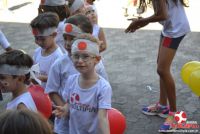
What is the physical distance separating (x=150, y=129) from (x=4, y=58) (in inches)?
80.5

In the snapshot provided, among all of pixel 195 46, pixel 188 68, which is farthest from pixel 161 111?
pixel 195 46

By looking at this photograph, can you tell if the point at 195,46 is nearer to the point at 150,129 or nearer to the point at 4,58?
the point at 150,129

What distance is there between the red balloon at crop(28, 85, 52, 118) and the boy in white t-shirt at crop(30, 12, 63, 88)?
0.18 meters

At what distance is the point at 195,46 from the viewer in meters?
6.97

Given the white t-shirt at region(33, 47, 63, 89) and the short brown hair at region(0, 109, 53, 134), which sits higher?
the short brown hair at region(0, 109, 53, 134)

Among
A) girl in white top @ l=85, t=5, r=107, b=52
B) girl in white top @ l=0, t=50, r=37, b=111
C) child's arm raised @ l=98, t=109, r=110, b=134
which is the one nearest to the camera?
child's arm raised @ l=98, t=109, r=110, b=134

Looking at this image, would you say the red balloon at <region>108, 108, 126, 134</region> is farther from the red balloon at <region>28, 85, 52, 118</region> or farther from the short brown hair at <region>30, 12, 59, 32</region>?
the short brown hair at <region>30, 12, 59, 32</region>

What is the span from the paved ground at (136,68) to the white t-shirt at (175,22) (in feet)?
3.62

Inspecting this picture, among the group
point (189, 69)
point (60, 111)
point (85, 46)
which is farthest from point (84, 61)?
point (189, 69)

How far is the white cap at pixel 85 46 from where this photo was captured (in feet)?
8.41

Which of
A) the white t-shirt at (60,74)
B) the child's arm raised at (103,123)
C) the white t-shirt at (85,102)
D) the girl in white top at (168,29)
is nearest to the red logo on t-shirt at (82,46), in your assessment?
the white t-shirt at (85,102)

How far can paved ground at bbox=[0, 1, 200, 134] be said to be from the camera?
4461 mm

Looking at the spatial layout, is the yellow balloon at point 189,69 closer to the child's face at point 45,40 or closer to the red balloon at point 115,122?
the red balloon at point 115,122

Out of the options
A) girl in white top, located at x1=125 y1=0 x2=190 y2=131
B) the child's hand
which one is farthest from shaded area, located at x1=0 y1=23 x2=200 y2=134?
the child's hand
